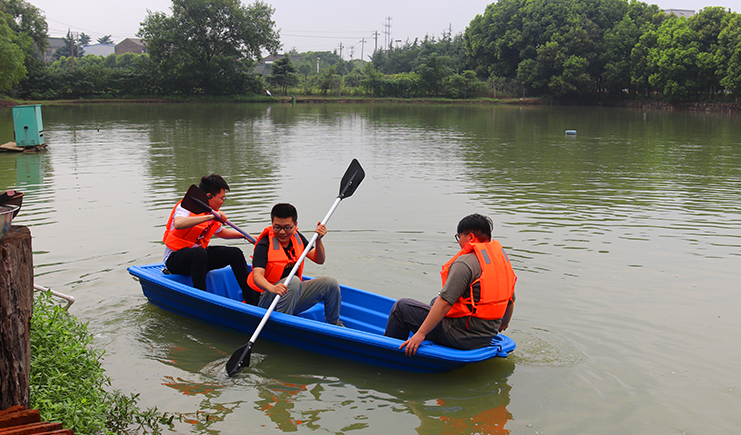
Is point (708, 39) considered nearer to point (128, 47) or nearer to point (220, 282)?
point (220, 282)

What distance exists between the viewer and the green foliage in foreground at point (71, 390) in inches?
116

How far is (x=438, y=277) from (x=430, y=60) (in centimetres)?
4937

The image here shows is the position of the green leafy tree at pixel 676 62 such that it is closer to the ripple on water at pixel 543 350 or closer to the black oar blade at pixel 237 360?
the ripple on water at pixel 543 350

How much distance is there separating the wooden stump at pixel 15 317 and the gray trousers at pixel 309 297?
7.05 feet

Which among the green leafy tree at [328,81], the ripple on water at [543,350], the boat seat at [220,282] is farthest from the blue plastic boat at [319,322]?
the green leafy tree at [328,81]

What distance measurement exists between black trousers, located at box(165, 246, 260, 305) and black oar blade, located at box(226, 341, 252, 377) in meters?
0.81

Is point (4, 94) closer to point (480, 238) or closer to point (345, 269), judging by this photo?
point (345, 269)

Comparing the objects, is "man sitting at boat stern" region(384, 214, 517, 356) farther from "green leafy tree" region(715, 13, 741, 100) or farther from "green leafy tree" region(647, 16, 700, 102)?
"green leafy tree" region(647, 16, 700, 102)

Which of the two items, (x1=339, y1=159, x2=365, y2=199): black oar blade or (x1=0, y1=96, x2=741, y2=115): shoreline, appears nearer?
(x1=339, y1=159, x2=365, y2=199): black oar blade

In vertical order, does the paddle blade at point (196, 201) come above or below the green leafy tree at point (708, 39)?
below

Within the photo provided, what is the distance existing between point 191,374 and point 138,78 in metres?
49.3

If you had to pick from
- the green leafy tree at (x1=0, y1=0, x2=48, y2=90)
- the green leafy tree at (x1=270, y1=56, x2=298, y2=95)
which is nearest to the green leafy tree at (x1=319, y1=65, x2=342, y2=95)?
the green leafy tree at (x1=270, y1=56, x2=298, y2=95)

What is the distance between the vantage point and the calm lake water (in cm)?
400

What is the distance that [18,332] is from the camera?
2760mm
